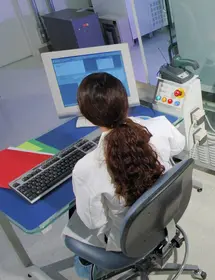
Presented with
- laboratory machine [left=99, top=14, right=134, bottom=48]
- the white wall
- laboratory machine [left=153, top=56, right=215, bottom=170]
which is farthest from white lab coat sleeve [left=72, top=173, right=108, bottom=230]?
the white wall

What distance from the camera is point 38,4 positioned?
4.75 m

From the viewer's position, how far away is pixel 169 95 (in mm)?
1653

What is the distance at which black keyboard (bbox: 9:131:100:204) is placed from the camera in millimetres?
1270

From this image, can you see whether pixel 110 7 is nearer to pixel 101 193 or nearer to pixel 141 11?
pixel 141 11

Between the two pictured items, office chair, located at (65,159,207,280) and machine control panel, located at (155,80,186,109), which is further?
machine control panel, located at (155,80,186,109)

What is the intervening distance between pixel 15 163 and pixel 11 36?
377cm

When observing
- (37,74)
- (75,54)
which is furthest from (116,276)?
(37,74)

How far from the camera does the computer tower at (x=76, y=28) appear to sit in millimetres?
4035

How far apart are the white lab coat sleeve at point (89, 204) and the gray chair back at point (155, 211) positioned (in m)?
0.12

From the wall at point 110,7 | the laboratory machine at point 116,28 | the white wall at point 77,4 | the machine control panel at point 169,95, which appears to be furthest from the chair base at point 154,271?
the white wall at point 77,4

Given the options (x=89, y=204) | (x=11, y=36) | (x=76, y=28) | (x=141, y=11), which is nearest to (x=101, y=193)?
(x=89, y=204)

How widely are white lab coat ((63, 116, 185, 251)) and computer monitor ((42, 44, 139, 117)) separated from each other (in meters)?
0.45

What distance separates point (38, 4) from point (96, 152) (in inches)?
171

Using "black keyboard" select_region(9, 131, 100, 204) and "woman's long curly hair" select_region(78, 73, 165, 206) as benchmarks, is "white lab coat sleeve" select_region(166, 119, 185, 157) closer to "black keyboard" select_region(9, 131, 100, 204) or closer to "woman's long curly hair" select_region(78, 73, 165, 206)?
"woman's long curly hair" select_region(78, 73, 165, 206)
